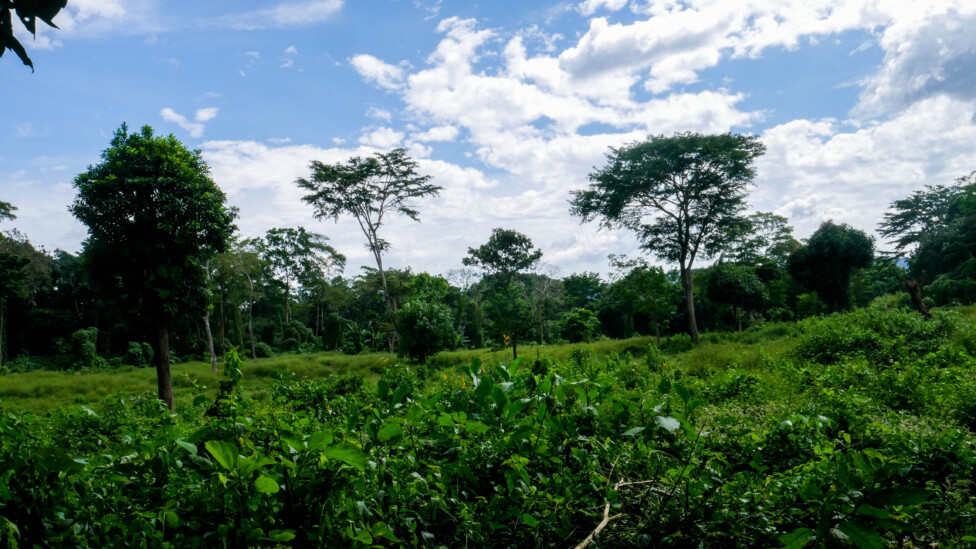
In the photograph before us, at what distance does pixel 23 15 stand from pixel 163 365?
11224mm

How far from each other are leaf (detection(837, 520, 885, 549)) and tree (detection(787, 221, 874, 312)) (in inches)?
927

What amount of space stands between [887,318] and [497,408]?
12.1 metres

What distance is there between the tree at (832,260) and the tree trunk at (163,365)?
22820mm

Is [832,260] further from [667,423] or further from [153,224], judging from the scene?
[667,423]

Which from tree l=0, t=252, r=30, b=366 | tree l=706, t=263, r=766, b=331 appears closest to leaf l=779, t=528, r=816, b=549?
tree l=706, t=263, r=766, b=331

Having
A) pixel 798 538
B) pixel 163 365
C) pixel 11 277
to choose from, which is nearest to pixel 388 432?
pixel 798 538

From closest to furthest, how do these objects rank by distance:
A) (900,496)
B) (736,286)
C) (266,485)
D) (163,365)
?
1. (900,496)
2. (266,485)
3. (163,365)
4. (736,286)

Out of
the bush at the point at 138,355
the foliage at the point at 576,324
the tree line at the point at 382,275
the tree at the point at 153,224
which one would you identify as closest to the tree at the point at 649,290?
the tree line at the point at 382,275

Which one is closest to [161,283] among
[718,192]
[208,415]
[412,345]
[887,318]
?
[412,345]

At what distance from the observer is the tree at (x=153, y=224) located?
9750mm

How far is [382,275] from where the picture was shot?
2445 cm

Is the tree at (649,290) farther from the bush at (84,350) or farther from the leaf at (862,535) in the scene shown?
the bush at (84,350)

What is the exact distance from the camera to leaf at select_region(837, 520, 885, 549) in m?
0.76

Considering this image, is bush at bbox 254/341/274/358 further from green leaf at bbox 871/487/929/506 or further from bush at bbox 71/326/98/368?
green leaf at bbox 871/487/929/506
